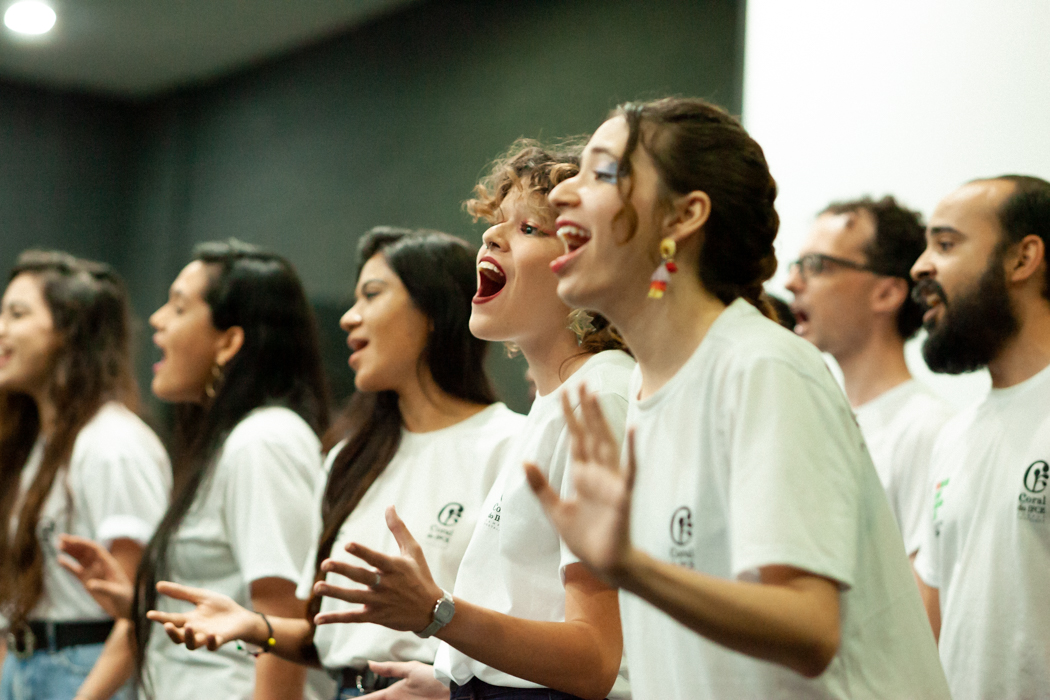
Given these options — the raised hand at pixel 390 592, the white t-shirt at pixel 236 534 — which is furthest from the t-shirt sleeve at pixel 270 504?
the raised hand at pixel 390 592

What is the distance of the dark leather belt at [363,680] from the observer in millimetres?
2074

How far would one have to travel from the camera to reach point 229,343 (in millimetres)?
3115

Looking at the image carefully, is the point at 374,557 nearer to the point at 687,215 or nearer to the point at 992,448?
the point at 687,215

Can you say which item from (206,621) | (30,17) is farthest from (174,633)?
(30,17)

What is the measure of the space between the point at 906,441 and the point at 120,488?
2.31 meters

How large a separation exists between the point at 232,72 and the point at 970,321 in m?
3.72

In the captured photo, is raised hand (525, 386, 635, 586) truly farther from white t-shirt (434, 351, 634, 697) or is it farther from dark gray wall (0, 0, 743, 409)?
dark gray wall (0, 0, 743, 409)

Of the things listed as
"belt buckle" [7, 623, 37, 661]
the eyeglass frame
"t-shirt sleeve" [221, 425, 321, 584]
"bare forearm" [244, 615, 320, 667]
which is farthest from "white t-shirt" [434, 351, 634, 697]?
"belt buckle" [7, 623, 37, 661]

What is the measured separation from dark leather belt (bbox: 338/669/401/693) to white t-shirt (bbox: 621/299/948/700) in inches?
35.1

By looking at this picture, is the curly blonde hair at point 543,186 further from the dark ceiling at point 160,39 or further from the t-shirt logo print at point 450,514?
the dark ceiling at point 160,39

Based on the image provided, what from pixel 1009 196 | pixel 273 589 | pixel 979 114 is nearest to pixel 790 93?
pixel 979 114

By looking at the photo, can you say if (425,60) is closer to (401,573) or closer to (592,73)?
(592,73)

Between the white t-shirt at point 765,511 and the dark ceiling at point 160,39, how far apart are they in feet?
10.6

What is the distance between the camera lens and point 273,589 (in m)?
2.59
